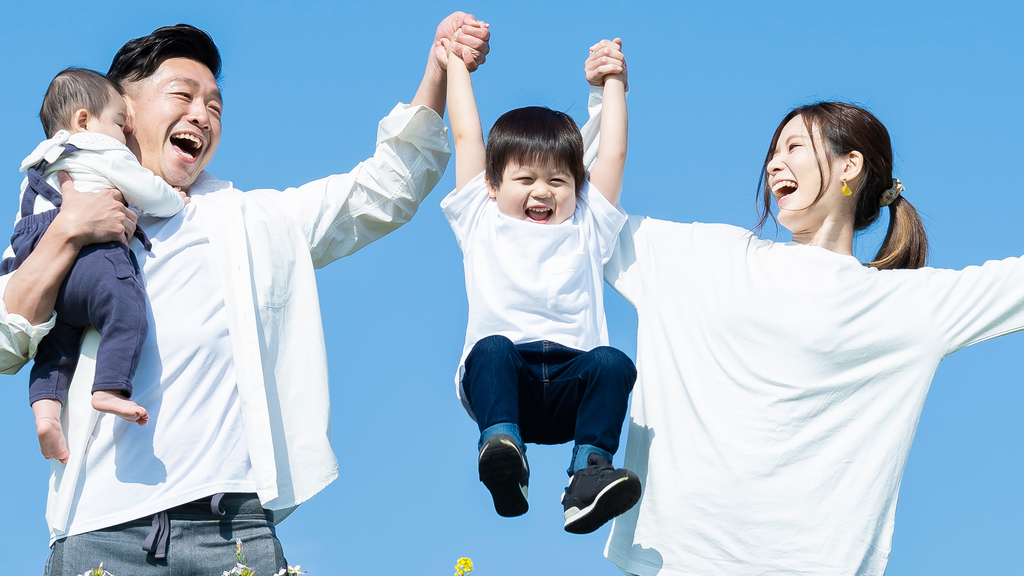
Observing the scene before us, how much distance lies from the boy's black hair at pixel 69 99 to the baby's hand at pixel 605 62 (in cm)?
233

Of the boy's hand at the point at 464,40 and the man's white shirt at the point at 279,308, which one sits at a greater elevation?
the boy's hand at the point at 464,40

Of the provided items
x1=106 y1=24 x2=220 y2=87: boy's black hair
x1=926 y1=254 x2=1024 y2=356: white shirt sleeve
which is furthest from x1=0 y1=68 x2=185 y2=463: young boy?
x1=926 y1=254 x2=1024 y2=356: white shirt sleeve

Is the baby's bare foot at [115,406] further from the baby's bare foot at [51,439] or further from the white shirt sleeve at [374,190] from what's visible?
the white shirt sleeve at [374,190]

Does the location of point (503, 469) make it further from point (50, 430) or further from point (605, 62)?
point (605, 62)

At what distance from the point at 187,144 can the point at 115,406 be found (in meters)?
1.56

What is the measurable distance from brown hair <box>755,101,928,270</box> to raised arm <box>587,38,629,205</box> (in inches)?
30.2

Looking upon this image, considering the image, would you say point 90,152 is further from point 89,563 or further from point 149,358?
point 89,563

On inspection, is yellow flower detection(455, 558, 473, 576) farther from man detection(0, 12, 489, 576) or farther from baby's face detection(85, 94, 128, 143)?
baby's face detection(85, 94, 128, 143)

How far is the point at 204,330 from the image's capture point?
486 cm

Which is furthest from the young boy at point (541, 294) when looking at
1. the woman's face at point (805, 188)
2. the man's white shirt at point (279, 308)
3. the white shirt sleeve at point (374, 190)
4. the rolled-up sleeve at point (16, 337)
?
the rolled-up sleeve at point (16, 337)

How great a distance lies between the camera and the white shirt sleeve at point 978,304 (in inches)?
201

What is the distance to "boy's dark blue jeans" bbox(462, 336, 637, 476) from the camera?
4.72m

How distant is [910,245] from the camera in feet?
18.3

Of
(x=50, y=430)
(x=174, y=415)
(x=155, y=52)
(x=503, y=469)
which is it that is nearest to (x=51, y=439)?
(x=50, y=430)
